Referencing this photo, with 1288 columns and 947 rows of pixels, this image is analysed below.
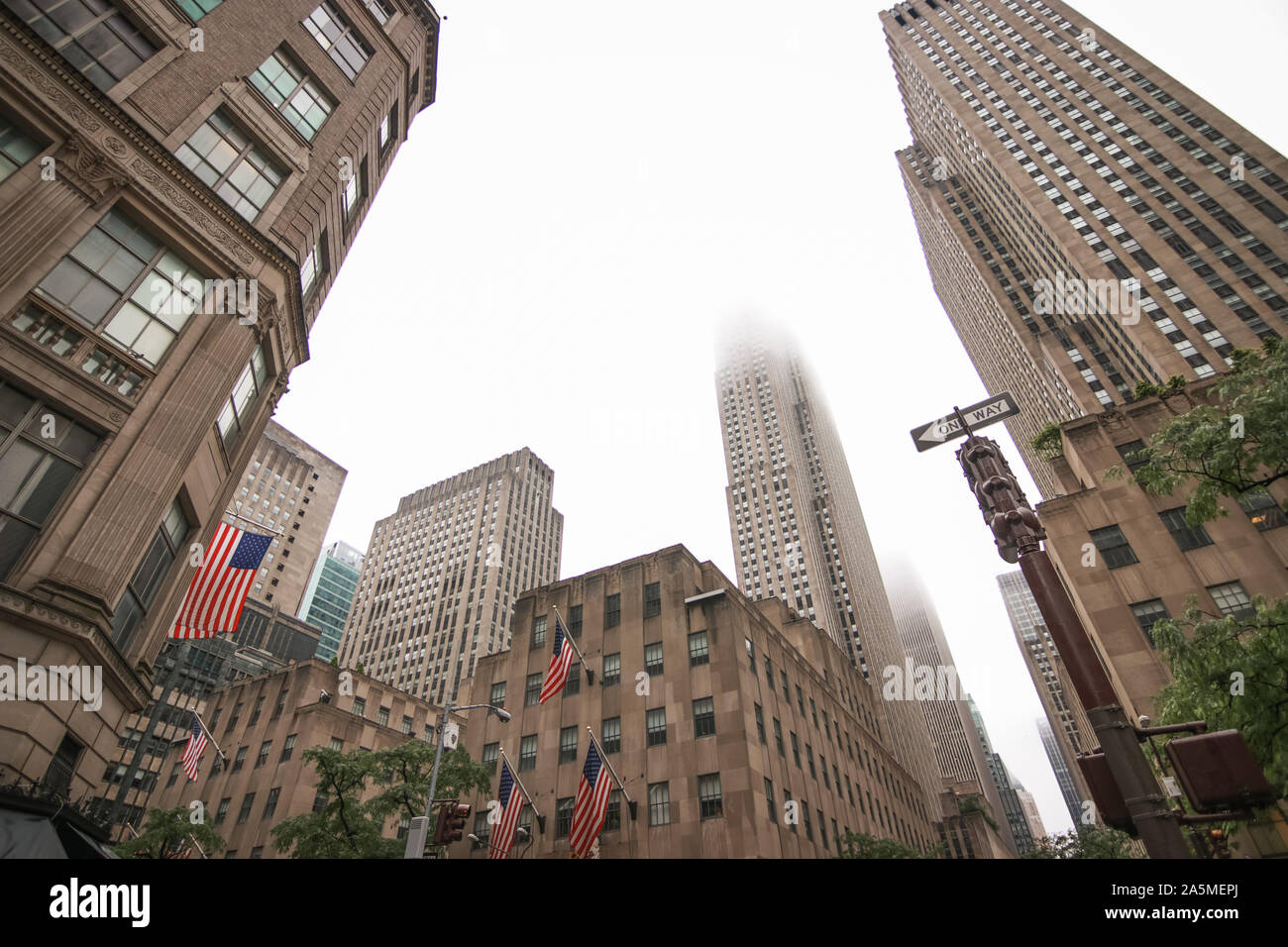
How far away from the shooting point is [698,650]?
39656mm

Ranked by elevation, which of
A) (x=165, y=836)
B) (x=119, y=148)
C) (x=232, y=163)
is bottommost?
(x=165, y=836)

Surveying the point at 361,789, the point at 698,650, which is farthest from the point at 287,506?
the point at 698,650

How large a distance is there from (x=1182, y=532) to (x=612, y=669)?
3339 cm

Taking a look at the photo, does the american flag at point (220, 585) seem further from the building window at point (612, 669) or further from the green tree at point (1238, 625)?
the building window at point (612, 669)

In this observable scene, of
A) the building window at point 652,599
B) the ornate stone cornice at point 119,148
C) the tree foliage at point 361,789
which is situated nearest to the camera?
the ornate stone cornice at point 119,148

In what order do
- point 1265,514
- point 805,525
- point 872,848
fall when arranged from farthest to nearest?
point 805,525
point 872,848
point 1265,514

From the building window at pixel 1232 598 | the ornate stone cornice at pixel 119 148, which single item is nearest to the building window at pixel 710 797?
the building window at pixel 1232 598

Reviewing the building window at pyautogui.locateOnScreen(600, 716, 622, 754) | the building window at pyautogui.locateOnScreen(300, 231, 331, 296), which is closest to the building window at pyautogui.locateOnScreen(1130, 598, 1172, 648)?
the building window at pyautogui.locateOnScreen(600, 716, 622, 754)

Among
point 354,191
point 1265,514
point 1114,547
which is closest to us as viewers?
point 354,191

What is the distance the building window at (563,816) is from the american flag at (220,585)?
82.3ft

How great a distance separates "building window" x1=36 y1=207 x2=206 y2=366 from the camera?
619 inches

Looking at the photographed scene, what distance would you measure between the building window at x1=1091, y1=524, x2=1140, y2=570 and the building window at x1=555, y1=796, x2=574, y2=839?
1331 inches

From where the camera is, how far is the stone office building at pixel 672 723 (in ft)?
113

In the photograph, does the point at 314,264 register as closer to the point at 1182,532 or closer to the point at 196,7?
the point at 196,7
